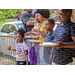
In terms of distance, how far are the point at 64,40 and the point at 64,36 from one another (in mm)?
51

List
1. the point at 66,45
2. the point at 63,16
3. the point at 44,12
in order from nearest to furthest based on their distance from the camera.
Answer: the point at 66,45
the point at 63,16
the point at 44,12

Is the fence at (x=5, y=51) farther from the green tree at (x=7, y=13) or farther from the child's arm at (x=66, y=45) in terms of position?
the child's arm at (x=66, y=45)

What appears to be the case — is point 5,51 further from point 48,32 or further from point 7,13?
point 48,32

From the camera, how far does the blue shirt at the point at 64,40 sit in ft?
5.89

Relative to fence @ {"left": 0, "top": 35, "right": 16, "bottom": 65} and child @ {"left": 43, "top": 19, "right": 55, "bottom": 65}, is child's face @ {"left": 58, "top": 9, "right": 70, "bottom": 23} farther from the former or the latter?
fence @ {"left": 0, "top": 35, "right": 16, "bottom": 65}

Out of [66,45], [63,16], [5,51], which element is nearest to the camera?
[66,45]

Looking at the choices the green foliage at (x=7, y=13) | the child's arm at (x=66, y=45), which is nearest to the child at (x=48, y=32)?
the child's arm at (x=66, y=45)

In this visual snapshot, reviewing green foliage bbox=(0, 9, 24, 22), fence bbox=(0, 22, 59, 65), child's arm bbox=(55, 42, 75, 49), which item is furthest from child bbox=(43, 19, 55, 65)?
green foliage bbox=(0, 9, 24, 22)

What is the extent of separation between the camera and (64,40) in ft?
5.98

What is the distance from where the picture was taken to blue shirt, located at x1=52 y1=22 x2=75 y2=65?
180 centimetres

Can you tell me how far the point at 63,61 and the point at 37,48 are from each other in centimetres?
112

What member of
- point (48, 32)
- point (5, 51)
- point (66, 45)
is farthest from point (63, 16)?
point (5, 51)

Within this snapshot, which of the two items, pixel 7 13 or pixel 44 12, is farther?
pixel 7 13

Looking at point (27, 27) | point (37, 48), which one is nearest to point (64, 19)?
point (37, 48)
